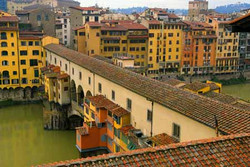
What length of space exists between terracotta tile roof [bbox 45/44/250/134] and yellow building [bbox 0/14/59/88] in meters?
17.7

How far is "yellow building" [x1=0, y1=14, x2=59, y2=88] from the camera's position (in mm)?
33372

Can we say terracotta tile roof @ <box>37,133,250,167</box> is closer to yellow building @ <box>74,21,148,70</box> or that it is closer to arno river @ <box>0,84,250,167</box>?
arno river @ <box>0,84,250,167</box>

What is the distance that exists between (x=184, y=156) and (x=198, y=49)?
4102cm

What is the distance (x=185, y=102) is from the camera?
11.9 m

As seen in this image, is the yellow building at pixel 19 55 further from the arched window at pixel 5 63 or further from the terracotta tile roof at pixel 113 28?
the terracotta tile roof at pixel 113 28

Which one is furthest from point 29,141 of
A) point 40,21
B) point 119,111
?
point 40,21

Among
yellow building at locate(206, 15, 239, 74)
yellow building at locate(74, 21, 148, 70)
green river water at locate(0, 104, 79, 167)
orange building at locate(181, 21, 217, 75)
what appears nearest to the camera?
green river water at locate(0, 104, 79, 167)

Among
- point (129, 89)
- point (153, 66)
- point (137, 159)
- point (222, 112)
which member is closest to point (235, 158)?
point (137, 159)

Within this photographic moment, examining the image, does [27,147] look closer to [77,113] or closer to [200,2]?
[77,113]

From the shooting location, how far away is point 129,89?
15.0 metres

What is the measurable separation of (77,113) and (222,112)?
15.7 m

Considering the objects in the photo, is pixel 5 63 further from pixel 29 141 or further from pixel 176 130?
pixel 176 130

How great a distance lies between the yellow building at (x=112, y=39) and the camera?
3931 centimetres

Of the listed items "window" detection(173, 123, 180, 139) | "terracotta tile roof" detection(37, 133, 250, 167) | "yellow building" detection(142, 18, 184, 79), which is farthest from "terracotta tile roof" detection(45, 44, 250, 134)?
"yellow building" detection(142, 18, 184, 79)
